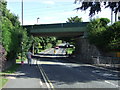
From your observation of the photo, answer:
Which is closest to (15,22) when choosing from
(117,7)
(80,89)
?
(117,7)

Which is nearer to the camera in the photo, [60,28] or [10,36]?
[10,36]

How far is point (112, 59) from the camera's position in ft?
114

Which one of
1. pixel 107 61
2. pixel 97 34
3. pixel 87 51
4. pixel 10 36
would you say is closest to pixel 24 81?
pixel 10 36

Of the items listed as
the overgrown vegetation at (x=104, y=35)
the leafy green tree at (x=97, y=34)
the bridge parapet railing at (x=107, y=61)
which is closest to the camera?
the bridge parapet railing at (x=107, y=61)

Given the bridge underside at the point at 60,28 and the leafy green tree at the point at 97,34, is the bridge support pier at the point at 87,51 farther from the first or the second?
the bridge underside at the point at 60,28

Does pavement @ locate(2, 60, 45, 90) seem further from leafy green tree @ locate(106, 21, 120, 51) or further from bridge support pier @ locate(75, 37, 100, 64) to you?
bridge support pier @ locate(75, 37, 100, 64)

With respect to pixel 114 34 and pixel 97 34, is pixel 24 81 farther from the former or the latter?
pixel 97 34

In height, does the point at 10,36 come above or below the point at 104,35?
below

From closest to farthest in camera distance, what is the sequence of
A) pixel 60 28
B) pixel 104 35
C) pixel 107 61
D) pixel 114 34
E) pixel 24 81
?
pixel 24 81 < pixel 107 61 < pixel 114 34 < pixel 104 35 < pixel 60 28

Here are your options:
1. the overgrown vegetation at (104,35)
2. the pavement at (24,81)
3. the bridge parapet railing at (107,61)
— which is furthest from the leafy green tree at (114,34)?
the pavement at (24,81)

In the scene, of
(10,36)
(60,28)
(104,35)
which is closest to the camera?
(10,36)

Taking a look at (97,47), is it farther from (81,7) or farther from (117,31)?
(81,7)

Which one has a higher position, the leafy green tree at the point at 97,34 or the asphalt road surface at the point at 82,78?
the leafy green tree at the point at 97,34

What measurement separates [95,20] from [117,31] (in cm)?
567
